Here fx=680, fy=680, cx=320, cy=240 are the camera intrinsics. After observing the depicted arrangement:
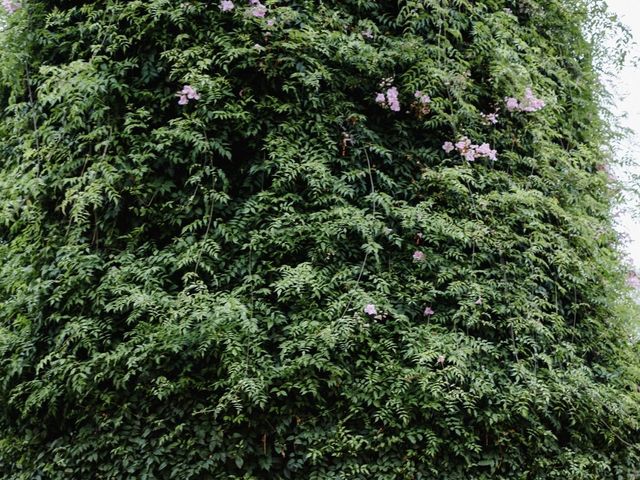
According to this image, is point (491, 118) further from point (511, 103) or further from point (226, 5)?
point (226, 5)

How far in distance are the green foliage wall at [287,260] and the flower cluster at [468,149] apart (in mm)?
25

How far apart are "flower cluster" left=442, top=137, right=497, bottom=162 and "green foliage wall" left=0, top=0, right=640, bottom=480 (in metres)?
0.03

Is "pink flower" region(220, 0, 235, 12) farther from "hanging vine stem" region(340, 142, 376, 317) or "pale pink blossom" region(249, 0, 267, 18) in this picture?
"hanging vine stem" region(340, 142, 376, 317)

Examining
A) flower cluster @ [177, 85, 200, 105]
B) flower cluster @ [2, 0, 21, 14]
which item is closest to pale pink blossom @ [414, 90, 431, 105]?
flower cluster @ [177, 85, 200, 105]

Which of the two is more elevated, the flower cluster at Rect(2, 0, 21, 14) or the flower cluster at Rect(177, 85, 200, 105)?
the flower cluster at Rect(177, 85, 200, 105)

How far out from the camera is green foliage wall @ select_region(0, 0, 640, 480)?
4273 millimetres

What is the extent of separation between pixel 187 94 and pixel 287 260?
1346 mm

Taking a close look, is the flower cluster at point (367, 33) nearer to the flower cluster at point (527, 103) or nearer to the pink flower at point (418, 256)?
the flower cluster at point (527, 103)

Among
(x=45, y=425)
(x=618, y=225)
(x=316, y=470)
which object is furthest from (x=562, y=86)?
(x=45, y=425)

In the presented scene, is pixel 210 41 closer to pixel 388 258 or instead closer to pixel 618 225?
pixel 388 258

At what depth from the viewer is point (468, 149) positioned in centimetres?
524

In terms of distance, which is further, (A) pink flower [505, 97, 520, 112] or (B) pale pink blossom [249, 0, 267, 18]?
(A) pink flower [505, 97, 520, 112]

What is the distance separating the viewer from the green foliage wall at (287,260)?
4.27 metres

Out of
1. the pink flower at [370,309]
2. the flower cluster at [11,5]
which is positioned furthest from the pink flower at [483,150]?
the flower cluster at [11,5]
